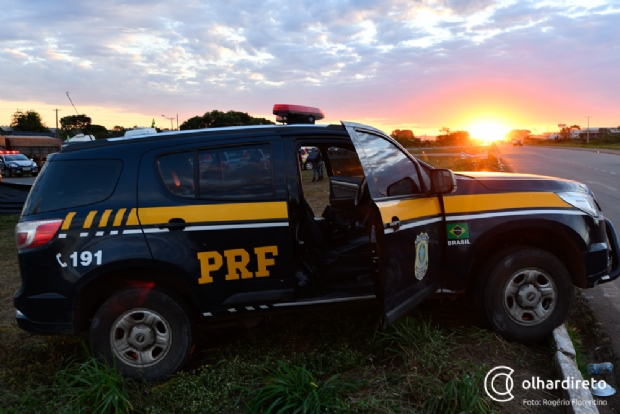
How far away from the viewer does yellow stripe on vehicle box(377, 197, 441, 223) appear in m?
3.79

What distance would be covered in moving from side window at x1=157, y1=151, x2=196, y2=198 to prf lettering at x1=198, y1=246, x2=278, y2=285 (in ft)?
1.57

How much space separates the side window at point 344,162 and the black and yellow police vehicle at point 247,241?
2.81 ft

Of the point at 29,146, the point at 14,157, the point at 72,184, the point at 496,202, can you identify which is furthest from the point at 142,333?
the point at 29,146

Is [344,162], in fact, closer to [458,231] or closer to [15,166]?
[458,231]

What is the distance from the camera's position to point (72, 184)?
3863 millimetres

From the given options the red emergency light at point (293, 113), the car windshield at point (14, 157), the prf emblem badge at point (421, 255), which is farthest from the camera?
the car windshield at point (14, 157)

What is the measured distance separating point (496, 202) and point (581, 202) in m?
0.76

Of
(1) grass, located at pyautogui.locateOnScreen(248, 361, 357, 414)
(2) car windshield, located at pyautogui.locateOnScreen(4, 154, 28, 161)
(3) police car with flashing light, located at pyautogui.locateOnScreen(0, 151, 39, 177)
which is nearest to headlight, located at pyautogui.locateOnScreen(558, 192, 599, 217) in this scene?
(1) grass, located at pyautogui.locateOnScreen(248, 361, 357, 414)

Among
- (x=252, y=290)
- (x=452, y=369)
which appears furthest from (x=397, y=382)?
(x=252, y=290)

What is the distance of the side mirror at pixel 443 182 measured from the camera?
417 cm

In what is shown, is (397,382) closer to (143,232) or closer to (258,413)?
(258,413)

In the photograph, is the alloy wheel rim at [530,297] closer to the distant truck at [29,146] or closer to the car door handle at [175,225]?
the car door handle at [175,225]

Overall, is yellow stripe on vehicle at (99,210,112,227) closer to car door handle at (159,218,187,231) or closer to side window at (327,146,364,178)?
car door handle at (159,218,187,231)

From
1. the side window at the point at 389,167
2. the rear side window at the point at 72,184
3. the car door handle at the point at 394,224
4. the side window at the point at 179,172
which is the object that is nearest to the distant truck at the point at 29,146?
the rear side window at the point at 72,184
